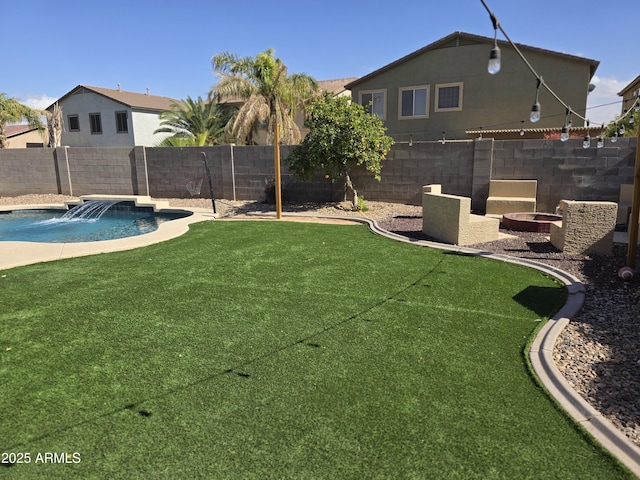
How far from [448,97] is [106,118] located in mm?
23882

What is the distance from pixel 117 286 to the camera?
6.04 meters

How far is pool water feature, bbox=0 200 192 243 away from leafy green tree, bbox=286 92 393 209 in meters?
4.77

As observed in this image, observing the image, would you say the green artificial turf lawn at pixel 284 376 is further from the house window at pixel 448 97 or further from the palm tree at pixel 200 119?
the palm tree at pixel 200 119

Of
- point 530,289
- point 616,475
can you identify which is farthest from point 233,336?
point 530,289

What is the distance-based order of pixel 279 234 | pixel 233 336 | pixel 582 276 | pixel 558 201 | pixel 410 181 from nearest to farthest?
pixel 233 336 → pixel 582 276 → pixel 279 234 → pixel 558 201 → pixel 410 181

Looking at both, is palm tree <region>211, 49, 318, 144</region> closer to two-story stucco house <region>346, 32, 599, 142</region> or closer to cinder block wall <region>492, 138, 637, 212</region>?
two-story stucco house <region>346, 32, 599, 142</region>

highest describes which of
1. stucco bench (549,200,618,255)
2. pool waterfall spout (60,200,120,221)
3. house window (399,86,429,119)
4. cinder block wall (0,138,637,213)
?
house window (399,86,429,119)

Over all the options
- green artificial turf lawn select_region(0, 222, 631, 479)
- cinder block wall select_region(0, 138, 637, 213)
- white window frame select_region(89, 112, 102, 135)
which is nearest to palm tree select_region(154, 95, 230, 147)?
white window frame select_region(89, 112, 102, 135)

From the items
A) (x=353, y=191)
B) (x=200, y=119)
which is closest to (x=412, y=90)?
(x=353, y=191)

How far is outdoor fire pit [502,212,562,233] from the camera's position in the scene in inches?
366

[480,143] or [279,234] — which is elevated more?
[480,143]

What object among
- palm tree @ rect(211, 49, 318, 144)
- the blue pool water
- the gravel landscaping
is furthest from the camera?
palm tree @ rect(211, 49, 318, 144)

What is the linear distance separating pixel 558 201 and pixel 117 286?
1121cm

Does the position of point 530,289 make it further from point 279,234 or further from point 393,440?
point 279,234
